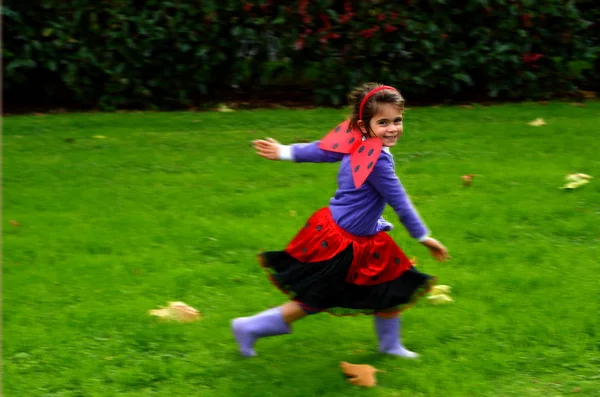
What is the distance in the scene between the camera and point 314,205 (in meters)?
5.57

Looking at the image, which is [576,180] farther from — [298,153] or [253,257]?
[298,153]

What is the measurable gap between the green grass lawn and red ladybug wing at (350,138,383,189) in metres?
0.84

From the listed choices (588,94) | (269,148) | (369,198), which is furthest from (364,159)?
(588,94)

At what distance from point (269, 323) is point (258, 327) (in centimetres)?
5

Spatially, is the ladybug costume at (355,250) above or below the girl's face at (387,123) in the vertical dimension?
below

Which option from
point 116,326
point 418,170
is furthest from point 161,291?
point 418,170

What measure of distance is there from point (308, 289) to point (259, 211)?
75.8 inches

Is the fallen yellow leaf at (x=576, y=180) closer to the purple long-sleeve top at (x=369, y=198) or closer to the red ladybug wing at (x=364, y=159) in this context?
the purple long-sleeve top at (x=369, y=198)

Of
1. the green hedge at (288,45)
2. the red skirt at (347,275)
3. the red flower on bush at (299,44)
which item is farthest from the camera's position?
the red flower on bush at (299,44)

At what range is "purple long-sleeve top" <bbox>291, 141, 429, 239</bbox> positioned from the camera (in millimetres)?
3502

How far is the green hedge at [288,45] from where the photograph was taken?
26.2 feet

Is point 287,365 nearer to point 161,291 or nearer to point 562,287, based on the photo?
point 161,291

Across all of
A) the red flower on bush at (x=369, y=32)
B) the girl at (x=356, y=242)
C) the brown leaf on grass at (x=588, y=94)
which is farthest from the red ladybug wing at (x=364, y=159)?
the brown leaf on grass at (x=588, y=94)

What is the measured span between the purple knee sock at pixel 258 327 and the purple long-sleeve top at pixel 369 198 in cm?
49
